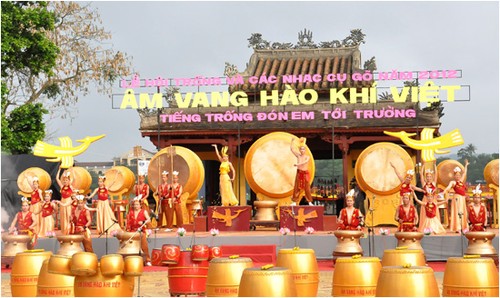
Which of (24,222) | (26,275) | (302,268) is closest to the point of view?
(302,268)

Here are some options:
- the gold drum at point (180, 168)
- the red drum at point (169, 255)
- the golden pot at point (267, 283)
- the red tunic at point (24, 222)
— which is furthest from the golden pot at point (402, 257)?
the gold drum at point (180, 168)

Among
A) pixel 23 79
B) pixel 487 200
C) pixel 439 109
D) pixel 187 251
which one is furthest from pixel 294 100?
pixel 187 251

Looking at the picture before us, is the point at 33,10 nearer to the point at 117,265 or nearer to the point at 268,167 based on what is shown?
the point at 268,167

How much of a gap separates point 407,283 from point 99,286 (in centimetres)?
318

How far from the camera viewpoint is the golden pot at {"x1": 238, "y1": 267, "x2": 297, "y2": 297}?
24.6ft

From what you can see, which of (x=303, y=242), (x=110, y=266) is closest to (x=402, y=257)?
(x=110, y=266)

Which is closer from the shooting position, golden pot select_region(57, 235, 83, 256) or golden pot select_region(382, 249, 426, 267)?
golden pot select_region(382, 249, 426, 267)

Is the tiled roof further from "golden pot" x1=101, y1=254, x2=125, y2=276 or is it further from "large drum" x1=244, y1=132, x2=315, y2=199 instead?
"golden pot" x1=101, y1=254, x2=125, y2=276

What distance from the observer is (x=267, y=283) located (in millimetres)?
7508

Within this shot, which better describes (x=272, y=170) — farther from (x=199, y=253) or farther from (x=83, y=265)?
(x=83, y=265)

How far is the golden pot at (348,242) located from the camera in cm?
1420

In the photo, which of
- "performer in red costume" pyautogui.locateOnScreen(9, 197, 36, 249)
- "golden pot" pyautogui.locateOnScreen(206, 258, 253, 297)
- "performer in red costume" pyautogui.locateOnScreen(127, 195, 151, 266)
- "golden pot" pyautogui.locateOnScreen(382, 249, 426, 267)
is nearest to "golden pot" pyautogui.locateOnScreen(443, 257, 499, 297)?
"golden pot" pyautogui.locateOnScreen(382, 249, 426, 267)

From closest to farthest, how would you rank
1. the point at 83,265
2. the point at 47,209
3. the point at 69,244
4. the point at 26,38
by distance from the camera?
the point at 83,265 < the point at 69,244 < the point at 47,209 < the point at 26,38

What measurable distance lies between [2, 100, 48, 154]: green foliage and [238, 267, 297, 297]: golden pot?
14.6 metres
